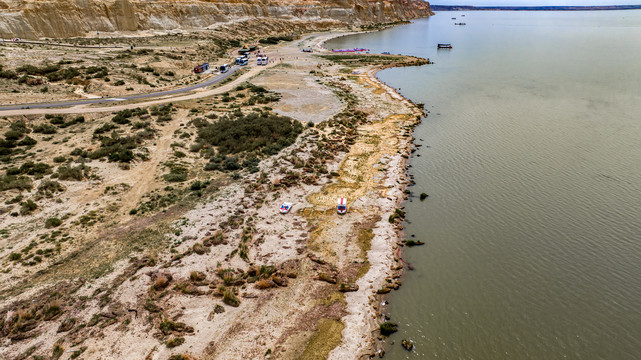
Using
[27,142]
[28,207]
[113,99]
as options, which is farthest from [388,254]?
[113,99]

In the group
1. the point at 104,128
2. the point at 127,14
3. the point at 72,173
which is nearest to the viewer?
the point at 72,173

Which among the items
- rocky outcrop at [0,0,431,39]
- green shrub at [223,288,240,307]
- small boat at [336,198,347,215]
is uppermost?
rocky outcrop at [0,0,431,39]

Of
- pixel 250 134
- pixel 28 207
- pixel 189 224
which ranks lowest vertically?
pixel 189 224

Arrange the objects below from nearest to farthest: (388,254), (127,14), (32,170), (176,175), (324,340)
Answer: (324,340) < (388,254) < (32,170) < (176,175) < (127,14)

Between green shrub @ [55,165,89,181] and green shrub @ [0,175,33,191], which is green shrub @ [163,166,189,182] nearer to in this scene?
green shrub @ [55,165,89,181]

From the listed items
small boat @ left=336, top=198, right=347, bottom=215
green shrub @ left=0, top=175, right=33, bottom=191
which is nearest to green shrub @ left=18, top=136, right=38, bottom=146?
green shrub @ left=0, top=175, right=33, bottom=191

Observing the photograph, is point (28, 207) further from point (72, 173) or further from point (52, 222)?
point (72, 173)
